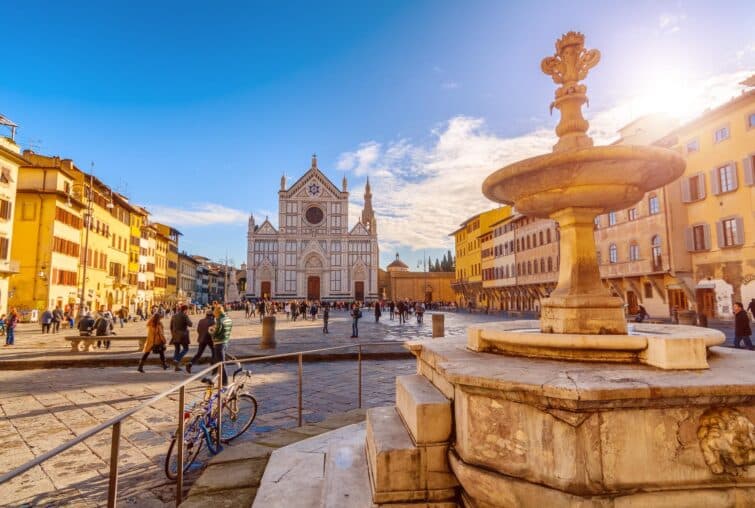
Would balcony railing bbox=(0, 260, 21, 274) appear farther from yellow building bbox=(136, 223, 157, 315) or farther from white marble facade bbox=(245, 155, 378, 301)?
white marble facade bbox=(245, 155, 378, 301)

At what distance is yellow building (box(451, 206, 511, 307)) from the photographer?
1788 inches

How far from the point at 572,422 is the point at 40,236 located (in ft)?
98.6

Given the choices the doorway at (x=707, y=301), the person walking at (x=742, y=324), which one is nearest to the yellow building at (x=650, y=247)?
the doorway at (x=707, y=301)

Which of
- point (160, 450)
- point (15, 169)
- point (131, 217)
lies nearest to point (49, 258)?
point (15, 169)

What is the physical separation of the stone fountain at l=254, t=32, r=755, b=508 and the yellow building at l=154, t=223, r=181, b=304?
170 feet

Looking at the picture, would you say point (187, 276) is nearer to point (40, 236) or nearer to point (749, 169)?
point (40, 236)

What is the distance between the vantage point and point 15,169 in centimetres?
2244

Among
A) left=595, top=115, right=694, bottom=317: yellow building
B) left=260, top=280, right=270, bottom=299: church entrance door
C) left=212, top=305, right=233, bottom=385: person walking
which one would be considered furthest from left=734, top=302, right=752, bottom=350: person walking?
left=260, top=280, right=270, bottom=299: church entrance door

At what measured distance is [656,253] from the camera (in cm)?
2136

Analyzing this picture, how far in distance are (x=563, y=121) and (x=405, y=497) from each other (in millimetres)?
3610

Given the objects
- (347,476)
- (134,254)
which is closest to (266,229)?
(134,254)

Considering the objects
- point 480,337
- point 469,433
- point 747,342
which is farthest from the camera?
point 747,342

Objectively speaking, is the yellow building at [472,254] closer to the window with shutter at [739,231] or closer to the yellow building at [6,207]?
the window with shutter at [739,231]

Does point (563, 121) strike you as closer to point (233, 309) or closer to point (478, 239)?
point (478, 239)
